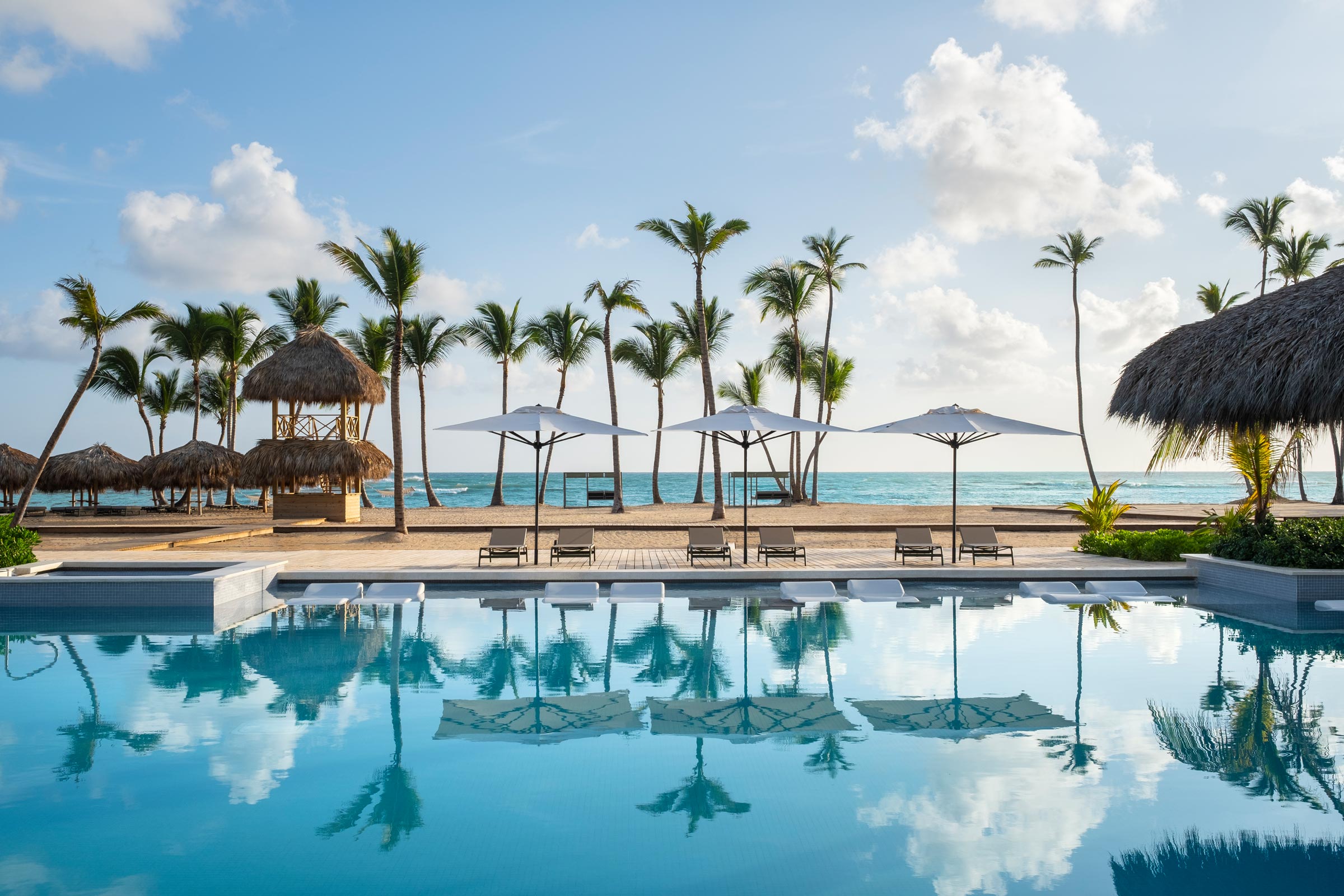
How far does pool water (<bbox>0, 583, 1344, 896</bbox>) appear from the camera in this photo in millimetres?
3904

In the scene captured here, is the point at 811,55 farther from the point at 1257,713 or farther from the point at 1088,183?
the point at 1257,713

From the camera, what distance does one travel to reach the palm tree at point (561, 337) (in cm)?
3081

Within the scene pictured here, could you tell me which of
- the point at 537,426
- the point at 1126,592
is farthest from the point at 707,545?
the point at 1126,592

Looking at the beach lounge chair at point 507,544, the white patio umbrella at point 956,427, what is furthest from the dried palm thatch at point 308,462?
the white patio umbrella at point 956,427

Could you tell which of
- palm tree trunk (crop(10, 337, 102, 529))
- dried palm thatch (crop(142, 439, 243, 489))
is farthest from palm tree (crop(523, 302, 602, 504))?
palm tree trunk (crop(10, 337, 102, 529))

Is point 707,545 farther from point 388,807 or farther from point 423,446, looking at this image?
point 423,446

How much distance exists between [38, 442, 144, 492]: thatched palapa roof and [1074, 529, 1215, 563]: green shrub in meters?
30.5

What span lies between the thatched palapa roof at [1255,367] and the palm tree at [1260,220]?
22.9m

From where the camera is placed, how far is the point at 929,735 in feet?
18.8

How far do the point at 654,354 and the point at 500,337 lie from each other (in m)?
6.29

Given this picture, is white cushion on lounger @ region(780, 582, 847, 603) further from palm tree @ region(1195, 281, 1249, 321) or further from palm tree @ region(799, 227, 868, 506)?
palm tree @ region(1195, 281, 1249, 321)

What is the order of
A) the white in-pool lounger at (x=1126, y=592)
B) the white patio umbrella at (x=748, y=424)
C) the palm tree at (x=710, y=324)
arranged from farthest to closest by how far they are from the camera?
the palm tree at (x=710, y=324), the white patio umbrella at (x=748, y=424), the white in-pool lounger at (x=1126, y=592)

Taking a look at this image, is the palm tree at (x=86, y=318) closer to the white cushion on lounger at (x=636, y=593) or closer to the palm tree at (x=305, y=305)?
the palm tree at (x=305, y=305)

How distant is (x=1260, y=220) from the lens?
30.0 meters
